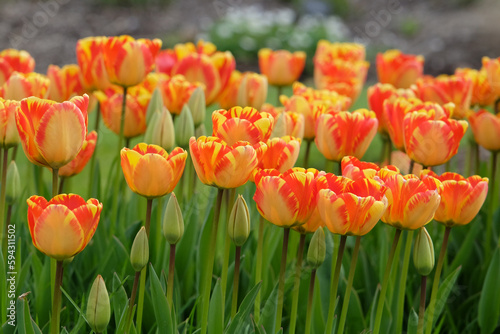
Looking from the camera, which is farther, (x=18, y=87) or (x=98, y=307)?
(x=18, y=87)

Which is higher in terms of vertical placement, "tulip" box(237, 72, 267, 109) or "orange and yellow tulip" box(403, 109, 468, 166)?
"tulip" box(237, 72, 267, 109)

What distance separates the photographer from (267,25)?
8.01m

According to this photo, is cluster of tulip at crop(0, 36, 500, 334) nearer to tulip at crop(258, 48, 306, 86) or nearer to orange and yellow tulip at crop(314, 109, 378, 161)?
orange and yellow tulip at crop(314, 109, 378, 161)

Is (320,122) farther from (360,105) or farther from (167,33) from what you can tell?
(167,33)

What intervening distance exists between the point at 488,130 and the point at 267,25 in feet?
Answer: 19.8

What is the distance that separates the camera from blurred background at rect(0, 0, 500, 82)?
774 cm

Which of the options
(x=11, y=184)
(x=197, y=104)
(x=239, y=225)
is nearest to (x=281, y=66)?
(x=197, y=104)

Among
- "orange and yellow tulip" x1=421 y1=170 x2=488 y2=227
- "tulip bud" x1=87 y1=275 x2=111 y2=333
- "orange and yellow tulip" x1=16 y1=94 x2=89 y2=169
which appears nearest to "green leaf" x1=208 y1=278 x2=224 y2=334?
"tulip bud" x1=87 y1=275 x2=111 y2=333

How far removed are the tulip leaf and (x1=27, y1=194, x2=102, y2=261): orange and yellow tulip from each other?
1.25 m

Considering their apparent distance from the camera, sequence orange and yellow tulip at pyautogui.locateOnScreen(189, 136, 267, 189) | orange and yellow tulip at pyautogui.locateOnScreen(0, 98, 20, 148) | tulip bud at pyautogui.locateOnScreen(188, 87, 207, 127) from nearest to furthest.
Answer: orange and yellow tulip at pyautogui.locateOnScreen(189, 136, 267, 189) → orange and yellow tulip at pyautogui.locateOnScreen(0, 98, 20, 148) → tulip bud at pyautogui.locateOnScreen(188, 87, 207, 127)

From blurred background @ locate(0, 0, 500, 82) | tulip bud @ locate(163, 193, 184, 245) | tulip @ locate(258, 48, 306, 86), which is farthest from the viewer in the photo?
blurred background @ locate(0, 0, 500, 82)

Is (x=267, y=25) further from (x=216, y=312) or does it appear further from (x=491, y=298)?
(x=216, y=312)

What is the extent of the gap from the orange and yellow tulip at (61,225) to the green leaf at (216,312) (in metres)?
0.34

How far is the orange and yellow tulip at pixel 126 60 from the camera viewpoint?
2045 mm
